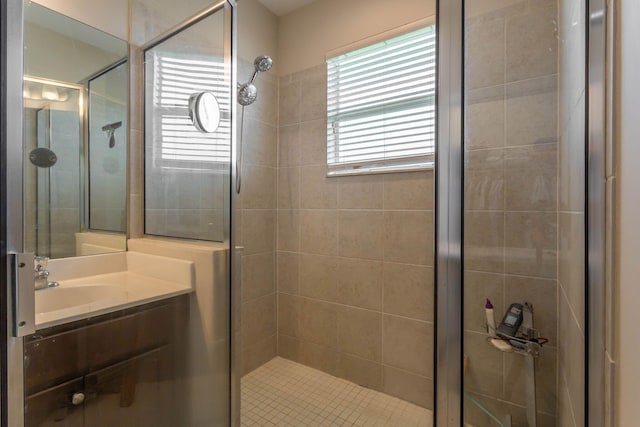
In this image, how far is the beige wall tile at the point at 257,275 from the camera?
1.83m

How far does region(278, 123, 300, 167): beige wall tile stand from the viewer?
195 cm

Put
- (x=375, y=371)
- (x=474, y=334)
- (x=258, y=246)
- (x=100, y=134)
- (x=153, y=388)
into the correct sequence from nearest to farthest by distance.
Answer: (x=474, y=334) < (x=153, y=388) < (x=100, y=134) < (x=375, y=371) < (x=258, y=246)

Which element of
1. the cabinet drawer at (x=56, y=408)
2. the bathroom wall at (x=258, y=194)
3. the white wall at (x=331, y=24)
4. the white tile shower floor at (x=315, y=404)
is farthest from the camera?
the bathroom wall at (x=258, y=194)

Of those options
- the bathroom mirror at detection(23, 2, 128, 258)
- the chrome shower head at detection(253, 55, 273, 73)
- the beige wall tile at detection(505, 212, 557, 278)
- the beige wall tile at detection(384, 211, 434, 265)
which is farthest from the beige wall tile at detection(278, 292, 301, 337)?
the chrome shower head at detection(253, 55, 273, 73)

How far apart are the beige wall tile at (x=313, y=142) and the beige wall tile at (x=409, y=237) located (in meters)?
0.56

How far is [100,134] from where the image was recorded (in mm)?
1233

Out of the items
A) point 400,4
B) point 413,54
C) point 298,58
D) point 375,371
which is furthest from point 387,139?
point 375,371

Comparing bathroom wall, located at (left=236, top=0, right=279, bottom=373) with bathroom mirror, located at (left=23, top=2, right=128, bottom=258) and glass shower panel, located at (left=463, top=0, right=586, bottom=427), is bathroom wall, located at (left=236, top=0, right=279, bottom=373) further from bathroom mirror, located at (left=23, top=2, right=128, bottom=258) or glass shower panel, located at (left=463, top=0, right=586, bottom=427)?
glass shower panel, located at (left=463, top=0, right=586, bottom=427)

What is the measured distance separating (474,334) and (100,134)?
163 centimetres

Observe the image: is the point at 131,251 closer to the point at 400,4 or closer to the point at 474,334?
the point at 474,334

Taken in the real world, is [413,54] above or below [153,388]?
above

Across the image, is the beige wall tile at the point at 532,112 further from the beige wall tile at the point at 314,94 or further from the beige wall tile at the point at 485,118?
the beige wall tile at the point at 314,94

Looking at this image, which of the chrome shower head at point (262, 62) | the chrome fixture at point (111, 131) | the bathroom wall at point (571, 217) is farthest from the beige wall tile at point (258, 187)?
the bathroom wall at point (571, 217)

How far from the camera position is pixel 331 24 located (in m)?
1.83
